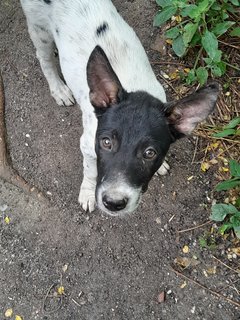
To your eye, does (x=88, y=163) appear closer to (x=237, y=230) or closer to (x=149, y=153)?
(x=149, y=153)

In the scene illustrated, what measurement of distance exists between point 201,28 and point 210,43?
483 millimetres

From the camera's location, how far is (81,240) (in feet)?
15.8

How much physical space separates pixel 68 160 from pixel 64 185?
0.28 meters

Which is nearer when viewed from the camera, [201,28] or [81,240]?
[81,240]

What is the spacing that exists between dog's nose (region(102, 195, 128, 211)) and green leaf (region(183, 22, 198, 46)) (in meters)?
2.23

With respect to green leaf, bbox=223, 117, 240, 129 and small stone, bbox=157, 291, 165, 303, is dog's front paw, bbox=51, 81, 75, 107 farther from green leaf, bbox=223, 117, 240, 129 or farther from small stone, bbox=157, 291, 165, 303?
small stone, bbox=157, 291, 165, 303

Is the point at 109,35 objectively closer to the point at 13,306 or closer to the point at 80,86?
the point at 80,86

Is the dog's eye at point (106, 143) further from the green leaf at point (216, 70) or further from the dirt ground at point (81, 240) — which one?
the green leaf at point (216, 70)

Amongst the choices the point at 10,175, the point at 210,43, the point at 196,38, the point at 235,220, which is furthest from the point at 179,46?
the point at 10,175

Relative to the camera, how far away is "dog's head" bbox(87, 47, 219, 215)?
3.46 meters

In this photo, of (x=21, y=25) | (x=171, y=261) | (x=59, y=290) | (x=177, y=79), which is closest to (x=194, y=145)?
(x=177, y=79)

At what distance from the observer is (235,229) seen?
4547 mm

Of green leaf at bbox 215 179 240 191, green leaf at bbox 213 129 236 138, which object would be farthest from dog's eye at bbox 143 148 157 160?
green leaf at bbox 213 129 236 138

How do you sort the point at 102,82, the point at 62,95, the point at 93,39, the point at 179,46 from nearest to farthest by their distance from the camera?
1. the point at 102,82
2. the point at 93,39
3. the point at 179,46
4. the point at 62,95
